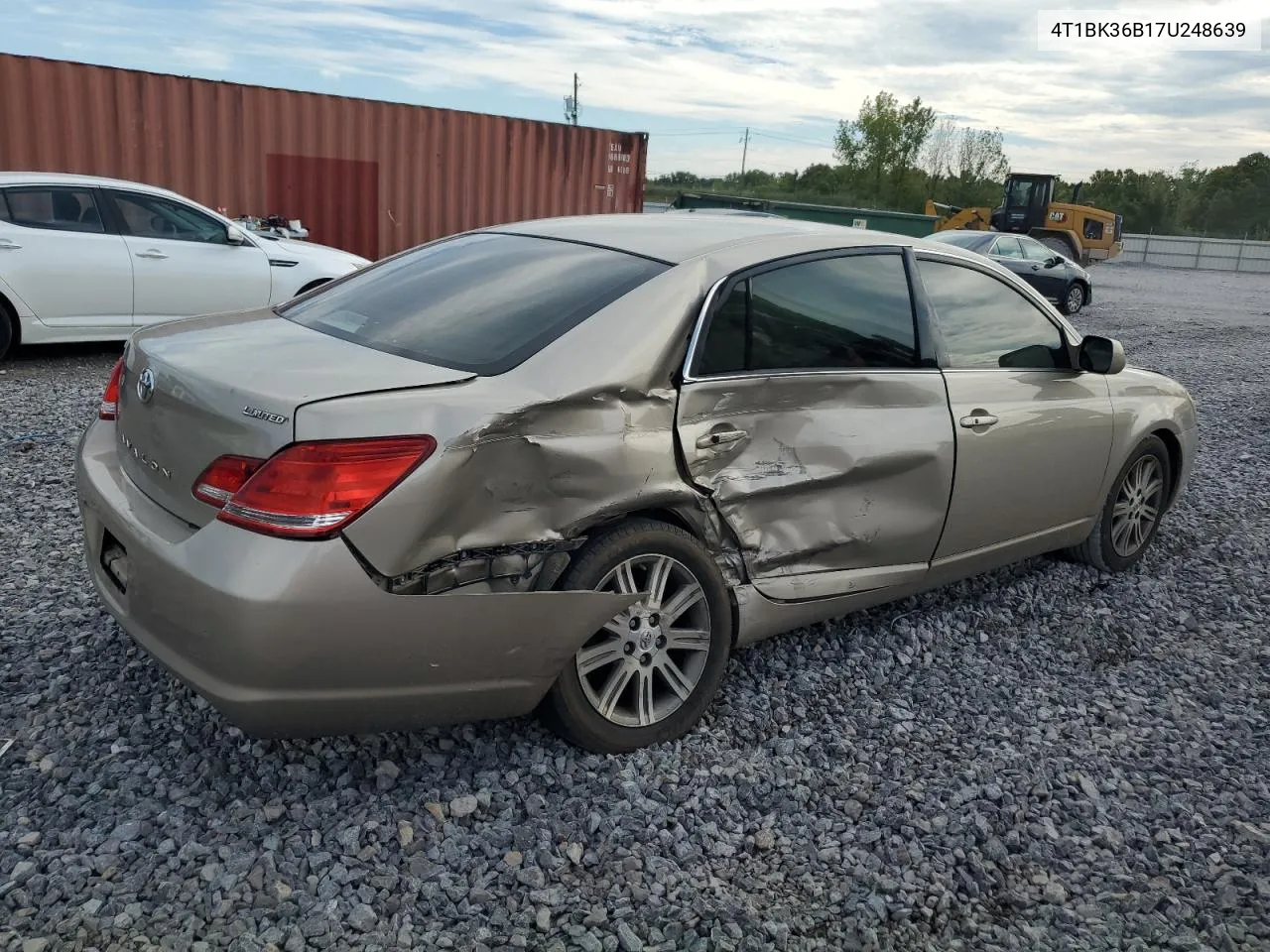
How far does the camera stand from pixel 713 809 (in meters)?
2.84

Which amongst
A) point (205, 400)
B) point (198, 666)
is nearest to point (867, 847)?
point (198, 666)

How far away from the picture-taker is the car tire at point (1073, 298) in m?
17.4

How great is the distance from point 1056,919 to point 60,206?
8353 millimetres

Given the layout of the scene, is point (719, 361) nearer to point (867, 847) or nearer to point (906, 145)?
point (867, 847)

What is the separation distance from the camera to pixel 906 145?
64.9m


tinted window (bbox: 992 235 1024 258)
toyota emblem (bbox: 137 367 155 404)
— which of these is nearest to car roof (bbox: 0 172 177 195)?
toyota emblem (bbox: 137 367 155 404)

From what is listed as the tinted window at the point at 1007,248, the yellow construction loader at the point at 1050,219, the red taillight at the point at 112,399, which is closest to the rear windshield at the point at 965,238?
the tinted window at the point at 1007,248

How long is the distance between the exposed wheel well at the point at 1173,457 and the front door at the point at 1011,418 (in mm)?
664

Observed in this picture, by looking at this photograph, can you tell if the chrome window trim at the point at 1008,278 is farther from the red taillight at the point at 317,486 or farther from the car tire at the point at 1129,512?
the red taillight at the point at 317,486

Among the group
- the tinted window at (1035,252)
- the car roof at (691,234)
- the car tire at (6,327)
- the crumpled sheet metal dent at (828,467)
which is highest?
the car roof at (691,234)

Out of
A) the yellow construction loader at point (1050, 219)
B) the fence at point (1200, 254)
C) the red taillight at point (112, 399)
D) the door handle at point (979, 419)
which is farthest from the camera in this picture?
the fence at point (1200, 254)

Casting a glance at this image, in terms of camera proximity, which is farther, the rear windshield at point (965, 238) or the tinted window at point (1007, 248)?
the tinted window at point (1007, 248)

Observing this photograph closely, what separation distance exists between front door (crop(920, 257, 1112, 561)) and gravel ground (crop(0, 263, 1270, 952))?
0.48 metres

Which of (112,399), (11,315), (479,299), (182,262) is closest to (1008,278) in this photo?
(479,299)
